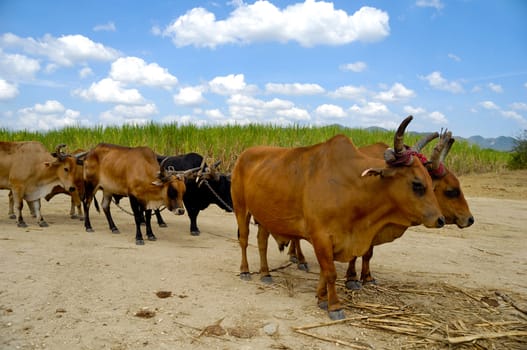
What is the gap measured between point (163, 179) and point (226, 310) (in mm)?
3717

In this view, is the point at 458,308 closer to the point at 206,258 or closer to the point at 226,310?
the point at 226,310

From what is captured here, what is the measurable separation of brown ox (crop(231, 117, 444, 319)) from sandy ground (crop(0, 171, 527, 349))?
23.1 inches

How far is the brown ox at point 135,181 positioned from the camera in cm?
768

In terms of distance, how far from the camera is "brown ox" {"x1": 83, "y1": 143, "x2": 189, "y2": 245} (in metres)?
7.68

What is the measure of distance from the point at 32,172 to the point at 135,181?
2622mm

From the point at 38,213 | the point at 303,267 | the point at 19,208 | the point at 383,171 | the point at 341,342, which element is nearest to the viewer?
the point at 341,342

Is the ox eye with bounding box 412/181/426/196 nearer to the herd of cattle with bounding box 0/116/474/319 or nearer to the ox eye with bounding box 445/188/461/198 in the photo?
the herd of cattle with bounding box 0/116/474/319

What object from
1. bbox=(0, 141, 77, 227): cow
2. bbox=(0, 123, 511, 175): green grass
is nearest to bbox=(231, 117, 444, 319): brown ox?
bbox=(0, 141, 77, 227): cow

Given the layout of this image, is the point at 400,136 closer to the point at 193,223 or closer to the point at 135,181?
A: the point at 135,181

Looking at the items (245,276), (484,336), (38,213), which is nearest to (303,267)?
(245,276)

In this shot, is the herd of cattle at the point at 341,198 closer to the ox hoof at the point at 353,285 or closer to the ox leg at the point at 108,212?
the ox hoof at the point at 353,285

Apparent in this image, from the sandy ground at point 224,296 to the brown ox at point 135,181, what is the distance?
0.61 meters

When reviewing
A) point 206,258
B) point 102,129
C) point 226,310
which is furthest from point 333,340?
point 102,129

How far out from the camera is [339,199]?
4398 mm
